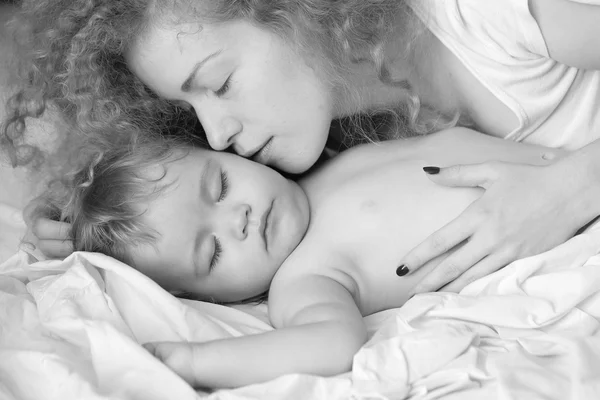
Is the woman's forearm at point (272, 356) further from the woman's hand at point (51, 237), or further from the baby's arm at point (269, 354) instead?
the woman's hand at point (51, 237)

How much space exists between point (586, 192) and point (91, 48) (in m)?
0.98

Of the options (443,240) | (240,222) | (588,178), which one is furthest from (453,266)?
(240,222)

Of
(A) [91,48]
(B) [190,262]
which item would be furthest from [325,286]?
(A) [91,48]

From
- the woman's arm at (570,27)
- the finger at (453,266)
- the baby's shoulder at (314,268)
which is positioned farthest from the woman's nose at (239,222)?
the woman's arm at (570,27)

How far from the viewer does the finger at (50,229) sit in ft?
4.97

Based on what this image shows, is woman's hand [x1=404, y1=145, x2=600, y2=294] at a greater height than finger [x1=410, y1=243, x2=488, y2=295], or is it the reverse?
woman's hand [x1=404, y1=145, x2=600, y2=294]

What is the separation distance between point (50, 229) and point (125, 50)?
0.40m

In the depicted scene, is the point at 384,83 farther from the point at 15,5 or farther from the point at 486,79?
the point at 15,5

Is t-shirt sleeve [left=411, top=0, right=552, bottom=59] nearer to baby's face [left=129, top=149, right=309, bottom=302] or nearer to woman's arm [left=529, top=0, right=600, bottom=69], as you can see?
woman's arm [left=529, top=0, right=600, bottom=69]

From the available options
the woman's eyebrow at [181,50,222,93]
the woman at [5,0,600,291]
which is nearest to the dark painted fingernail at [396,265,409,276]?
the woman at [5,0,600,291]

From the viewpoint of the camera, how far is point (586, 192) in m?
1.28

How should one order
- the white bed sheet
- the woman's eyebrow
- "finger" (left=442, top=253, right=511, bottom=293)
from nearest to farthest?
the white bed sheet, "finger" (left=442, top=253, right=511, bottom=293), the woman's eyebrow

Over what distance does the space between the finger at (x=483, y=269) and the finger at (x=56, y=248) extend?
78 cm

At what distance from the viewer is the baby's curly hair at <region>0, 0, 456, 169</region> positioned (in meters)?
1.41
